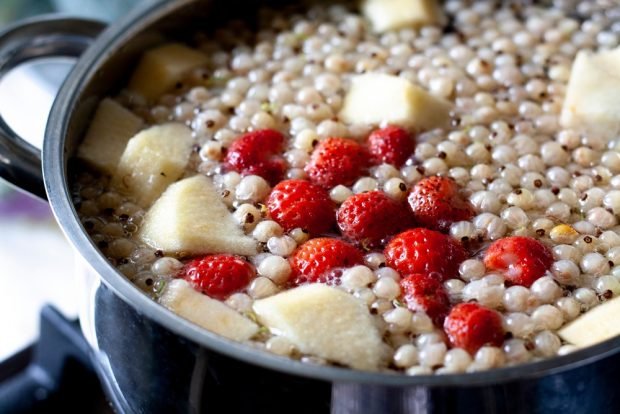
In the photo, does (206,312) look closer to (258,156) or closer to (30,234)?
(258,156)

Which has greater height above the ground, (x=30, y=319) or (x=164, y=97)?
(x=164, y=97)

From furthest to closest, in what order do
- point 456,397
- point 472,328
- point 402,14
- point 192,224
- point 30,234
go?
point 30,234 → point 402,14 → point 192,224 → point 472,328 → point 456,397

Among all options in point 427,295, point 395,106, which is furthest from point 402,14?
point 427,295

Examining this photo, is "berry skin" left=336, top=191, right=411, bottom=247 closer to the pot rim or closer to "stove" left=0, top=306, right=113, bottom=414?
the pot rim

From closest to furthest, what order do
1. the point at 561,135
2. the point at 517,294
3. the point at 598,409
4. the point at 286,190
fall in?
the point at 598,409 → the point at 517,294 → the point at 286,190 → the point at 561,135

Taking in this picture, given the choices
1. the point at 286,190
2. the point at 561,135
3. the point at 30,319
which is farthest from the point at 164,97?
the point at 30,319

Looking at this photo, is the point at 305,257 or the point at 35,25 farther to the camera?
the point at 35,25

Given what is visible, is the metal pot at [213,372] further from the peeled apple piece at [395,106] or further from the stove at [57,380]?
the peeled apple piece at [395,106]

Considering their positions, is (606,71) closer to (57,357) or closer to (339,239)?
(339,239)
